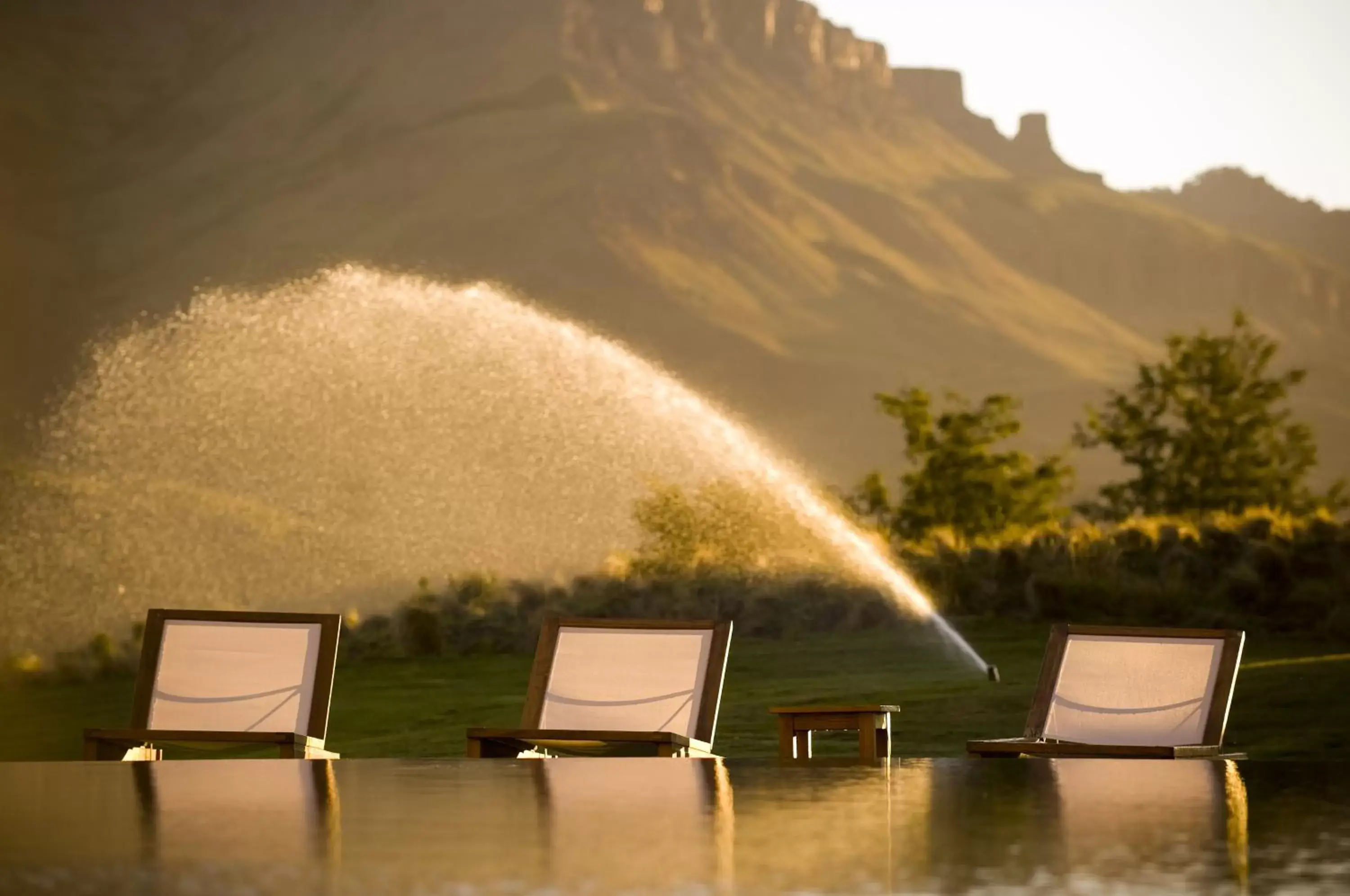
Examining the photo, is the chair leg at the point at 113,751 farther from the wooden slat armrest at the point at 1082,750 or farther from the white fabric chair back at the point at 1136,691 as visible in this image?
the white fabric chair back at the point at 1136,691

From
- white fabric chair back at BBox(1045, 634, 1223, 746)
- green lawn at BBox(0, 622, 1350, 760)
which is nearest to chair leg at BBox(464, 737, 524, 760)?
white fabric chair back at BBox(1045, 634, 1223, 746)

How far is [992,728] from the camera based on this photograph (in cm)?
908

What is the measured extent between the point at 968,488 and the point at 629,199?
4551 mm

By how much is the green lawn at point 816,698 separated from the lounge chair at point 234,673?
387cm

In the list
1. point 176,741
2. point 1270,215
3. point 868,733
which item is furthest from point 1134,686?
point 1270,215

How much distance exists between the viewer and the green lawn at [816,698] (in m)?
8.99

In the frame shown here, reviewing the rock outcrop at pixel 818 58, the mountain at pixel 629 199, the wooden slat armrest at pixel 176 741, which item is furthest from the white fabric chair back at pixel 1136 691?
the rock outcrop at pixel 818 58

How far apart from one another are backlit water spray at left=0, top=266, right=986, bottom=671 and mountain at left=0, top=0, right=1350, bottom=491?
62 centimetres

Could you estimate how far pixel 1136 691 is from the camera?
15.4 ft

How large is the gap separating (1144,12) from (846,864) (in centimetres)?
1314

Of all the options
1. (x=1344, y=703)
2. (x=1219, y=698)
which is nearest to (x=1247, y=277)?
(x=1344, y=703)

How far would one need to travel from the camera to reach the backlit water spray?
13.2 m

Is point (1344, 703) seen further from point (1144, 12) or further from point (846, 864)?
point (846, 864)

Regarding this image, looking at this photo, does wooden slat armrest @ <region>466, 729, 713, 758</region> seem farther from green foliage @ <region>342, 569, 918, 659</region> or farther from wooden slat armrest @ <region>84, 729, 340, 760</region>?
green foliage @ <region>342, 569, 918, 659</region>
